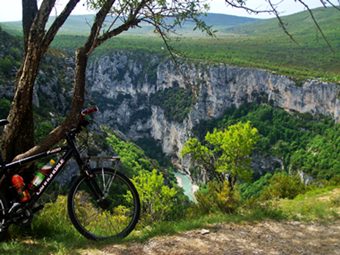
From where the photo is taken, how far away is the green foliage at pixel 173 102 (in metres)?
139

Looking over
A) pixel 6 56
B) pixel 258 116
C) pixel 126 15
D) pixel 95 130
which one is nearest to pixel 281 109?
pixel 258 116

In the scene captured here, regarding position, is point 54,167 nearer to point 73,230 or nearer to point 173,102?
point 73,230

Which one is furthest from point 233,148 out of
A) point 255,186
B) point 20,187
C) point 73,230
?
point 255,186

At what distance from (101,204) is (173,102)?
140 metres

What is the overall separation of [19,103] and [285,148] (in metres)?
97.0

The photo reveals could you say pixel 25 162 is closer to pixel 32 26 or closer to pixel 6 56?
pixel 32 26

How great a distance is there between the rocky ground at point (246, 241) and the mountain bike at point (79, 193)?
1.38 ft

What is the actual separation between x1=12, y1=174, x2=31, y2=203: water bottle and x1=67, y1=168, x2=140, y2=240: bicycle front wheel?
53cm

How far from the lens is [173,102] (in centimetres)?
14538

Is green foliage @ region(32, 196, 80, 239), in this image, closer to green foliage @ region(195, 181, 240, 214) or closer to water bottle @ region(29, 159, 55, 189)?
water bottle @ region(29, 159, 55, 189)

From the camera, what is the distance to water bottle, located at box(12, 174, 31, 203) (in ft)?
17.4

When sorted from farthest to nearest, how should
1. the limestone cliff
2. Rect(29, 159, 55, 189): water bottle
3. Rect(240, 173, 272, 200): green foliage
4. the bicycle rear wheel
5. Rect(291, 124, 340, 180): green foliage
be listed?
the limestone cliff → Rect(240, 173, 272, 200): green foliage → Rect(291, 124, 340, 180): green foliage → Rect(29, 159, 55, 189): water bottle → the bicycle rear wheel

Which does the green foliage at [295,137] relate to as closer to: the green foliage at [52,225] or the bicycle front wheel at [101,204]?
the green foliage at [52,225]

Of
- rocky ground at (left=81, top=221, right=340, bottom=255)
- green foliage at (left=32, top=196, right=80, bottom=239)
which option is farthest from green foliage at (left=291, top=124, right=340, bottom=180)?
green foliage at (left=32, top=196, right=80, bottom=239)
